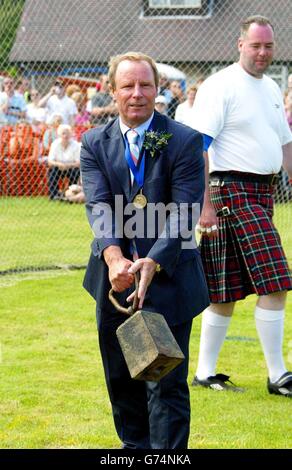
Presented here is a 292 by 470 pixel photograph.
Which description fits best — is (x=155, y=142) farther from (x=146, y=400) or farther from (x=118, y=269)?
(x=146, y=400)

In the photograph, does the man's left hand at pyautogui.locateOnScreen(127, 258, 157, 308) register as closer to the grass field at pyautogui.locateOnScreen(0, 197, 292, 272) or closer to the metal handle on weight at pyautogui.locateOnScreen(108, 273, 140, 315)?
the metal handle on weight at pyautogui.locateOnScreen(108, 273, 140, 315)

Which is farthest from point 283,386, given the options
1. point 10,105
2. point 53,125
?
point 53,125

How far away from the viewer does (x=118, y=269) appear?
12.4ft

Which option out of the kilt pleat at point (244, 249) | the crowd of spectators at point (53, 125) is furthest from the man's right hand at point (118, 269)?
the crowd of spectators at point (53, 125)

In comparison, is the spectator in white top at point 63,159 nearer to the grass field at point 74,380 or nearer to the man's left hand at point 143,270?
the grass field at point 74,380

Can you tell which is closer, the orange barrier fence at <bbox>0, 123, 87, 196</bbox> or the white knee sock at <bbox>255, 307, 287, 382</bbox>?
the white knee sock at <bbox>255, 307, 287, 382</bbox>

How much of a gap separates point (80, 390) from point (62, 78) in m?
7.37

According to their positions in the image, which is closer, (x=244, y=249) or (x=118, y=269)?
(x=118, y=269)

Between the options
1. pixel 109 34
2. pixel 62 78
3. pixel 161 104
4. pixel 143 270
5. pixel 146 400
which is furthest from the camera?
pixel 62 78

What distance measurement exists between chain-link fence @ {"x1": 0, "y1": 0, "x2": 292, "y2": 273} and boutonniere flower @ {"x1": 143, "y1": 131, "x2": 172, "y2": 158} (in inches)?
214

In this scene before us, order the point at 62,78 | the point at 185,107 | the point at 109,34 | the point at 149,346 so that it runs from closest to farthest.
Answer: the point at 149,346 → the point at 109,34 → the point at 185,107 → the point at 62,78

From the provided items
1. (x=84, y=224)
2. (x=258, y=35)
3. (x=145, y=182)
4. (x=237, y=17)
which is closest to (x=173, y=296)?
(x=145, y=182)

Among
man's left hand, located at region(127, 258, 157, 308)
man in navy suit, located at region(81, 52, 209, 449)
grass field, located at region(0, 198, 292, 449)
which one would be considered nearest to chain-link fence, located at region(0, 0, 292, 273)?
grass field, located at region(0, 198, 292, 449)

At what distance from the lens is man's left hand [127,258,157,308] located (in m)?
3.75
